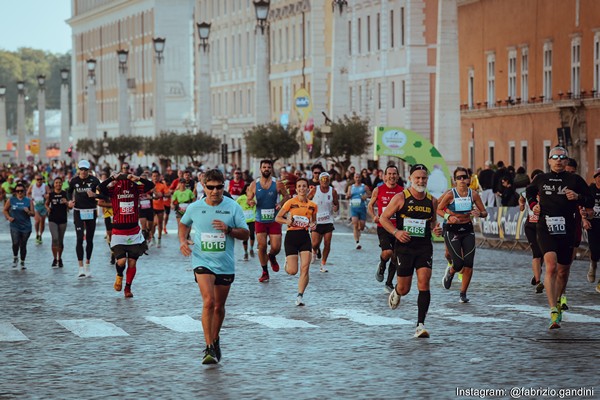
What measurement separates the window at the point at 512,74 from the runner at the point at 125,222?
3658 centimetres

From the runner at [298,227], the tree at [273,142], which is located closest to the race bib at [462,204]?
the runner at [298,227]

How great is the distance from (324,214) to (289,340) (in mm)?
12096

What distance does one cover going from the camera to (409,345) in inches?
658

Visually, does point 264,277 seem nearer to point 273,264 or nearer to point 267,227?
point 273,264

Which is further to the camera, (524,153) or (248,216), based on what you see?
(524,153)

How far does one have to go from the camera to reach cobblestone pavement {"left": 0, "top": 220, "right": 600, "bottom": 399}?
1402cm

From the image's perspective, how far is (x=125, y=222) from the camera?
24078mm

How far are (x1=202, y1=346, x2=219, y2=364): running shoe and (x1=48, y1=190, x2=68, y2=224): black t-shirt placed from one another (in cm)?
1457

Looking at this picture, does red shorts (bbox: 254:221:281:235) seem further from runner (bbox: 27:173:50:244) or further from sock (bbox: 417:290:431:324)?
runner (bbox: 27:173:50:244)

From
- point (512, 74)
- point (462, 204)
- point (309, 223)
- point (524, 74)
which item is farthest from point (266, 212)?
point (512, 74)

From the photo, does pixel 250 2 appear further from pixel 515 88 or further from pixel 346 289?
pixel 346 289

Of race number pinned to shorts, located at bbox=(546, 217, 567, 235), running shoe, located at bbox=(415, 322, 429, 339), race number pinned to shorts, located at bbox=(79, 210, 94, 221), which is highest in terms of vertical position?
race number pinned to shorts, located at bbox=(546, 217, 567, 235)

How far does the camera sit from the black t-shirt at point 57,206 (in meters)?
29.6

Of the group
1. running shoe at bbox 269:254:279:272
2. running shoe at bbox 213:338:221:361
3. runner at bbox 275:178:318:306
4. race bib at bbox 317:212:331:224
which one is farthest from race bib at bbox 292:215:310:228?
running shoe at bbox 213:338:221:361
